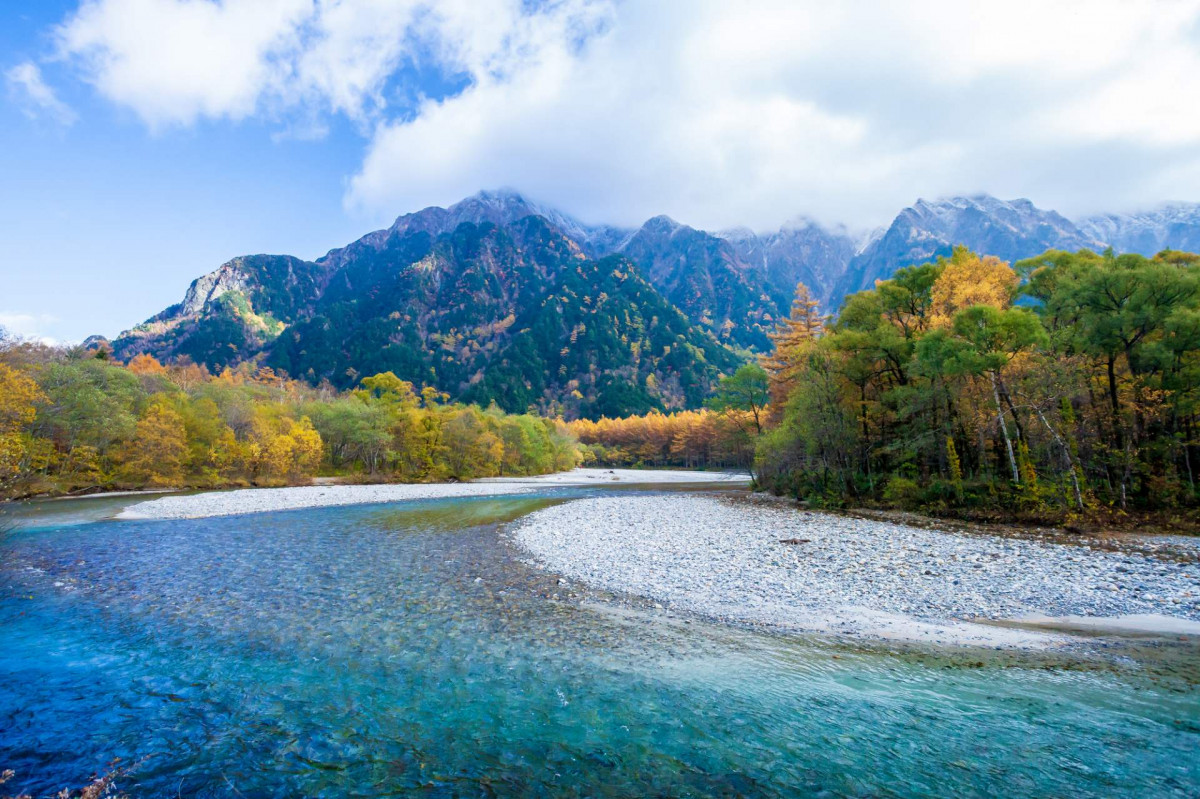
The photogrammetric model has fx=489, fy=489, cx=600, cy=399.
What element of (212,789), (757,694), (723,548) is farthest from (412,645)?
(723,548)

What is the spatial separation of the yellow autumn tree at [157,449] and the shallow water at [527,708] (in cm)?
4168

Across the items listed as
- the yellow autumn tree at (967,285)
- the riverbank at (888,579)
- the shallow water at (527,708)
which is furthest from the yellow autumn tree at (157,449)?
the yellow autumn tree at (967,285)

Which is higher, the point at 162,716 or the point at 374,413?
the point at 374,413

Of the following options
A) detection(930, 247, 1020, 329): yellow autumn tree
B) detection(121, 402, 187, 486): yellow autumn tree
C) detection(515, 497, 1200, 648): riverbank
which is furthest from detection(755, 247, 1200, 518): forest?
detection(121, 402, 187, 486): yellow autumn tree

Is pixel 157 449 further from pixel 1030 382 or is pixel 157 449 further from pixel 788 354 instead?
pixel 1030 382

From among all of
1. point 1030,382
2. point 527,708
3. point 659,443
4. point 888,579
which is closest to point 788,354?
point 1030,382

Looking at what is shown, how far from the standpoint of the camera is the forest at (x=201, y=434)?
3831cm

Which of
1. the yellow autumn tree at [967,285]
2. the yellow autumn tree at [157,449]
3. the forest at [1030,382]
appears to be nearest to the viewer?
the forest at [1030,382]

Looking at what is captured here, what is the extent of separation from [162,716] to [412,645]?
392 cm

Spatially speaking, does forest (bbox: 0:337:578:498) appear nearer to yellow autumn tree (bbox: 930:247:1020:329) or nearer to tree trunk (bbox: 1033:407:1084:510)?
tree trunk (bbox: 1033:407:1084:510)

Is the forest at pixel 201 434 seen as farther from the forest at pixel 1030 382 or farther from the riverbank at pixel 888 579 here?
the forest at pixel 1030 382

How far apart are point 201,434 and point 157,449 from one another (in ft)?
18.4

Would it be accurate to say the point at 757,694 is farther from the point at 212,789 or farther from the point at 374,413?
the point at 374,413

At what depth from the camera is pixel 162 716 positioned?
7273 mm
